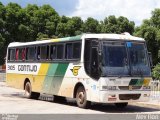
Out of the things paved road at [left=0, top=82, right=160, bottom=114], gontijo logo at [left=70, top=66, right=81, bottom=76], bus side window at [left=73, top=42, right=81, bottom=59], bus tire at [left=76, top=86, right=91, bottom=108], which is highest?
bus side window at [left=73, top=42, right=81, bottom=59]

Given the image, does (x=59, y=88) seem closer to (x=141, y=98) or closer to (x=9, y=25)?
(x=141, y=98)

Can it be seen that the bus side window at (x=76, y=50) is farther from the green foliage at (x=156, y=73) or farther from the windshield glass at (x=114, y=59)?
the green foliage at (x=156, y=73)

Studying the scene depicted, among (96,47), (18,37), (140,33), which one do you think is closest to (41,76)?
(96,47)

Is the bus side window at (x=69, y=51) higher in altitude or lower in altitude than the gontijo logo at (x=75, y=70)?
higher

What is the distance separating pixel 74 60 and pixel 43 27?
4180 centimetres

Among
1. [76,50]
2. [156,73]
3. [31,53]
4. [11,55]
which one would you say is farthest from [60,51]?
[156,73]

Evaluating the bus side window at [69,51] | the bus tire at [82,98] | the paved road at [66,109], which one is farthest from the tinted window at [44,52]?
the bus tire at [82,98]

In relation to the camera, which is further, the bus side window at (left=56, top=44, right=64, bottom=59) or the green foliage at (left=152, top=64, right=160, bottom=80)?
the green foliage at (left=152, top=64, right=160, bottom=80)

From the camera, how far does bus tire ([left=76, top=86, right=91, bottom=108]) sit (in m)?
19.4

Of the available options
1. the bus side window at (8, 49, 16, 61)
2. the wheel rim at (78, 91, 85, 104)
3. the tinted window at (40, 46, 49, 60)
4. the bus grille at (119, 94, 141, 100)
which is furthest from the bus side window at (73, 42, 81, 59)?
the bus side window at (8, 49, 16, 61)

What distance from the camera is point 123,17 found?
193 ft

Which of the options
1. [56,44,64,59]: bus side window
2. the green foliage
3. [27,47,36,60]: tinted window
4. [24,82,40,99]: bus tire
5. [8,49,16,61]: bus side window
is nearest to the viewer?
[56,44,64,59]: bus side window

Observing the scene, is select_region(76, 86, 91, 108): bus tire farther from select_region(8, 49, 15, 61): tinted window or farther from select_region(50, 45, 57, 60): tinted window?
select_region(8, 49, 15, 61): tinted window

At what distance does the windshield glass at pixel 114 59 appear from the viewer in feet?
60.1
